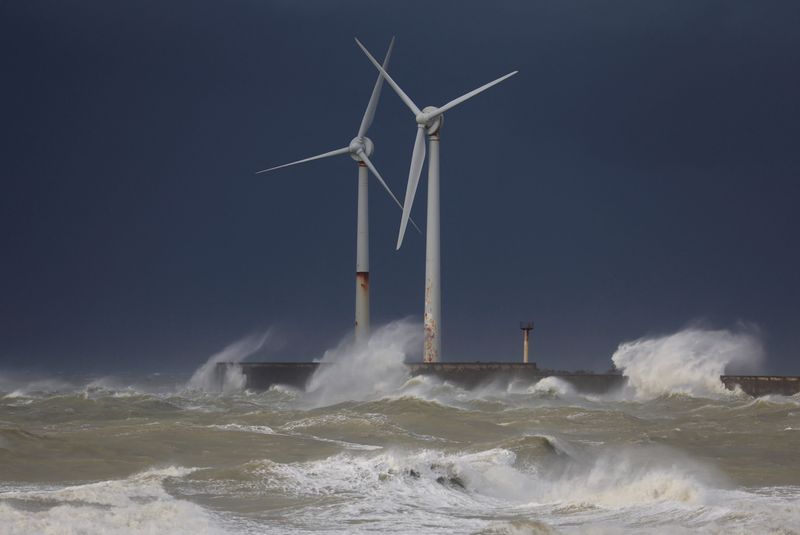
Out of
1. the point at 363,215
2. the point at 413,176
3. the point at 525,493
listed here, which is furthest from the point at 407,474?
the point at 363,215

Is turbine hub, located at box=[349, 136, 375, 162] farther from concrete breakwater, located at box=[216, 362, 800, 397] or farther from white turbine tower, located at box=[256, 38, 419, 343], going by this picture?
concrete breakwater, located at box=[216, 362, 800, 397]

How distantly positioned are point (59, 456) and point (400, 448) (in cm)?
637

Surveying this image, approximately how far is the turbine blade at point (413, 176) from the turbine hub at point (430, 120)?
0.31m

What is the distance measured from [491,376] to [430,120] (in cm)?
1330

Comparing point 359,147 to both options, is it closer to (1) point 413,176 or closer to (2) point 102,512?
(1) point 413,176

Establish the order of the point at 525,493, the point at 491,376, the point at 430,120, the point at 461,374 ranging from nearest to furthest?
the point at 525,493 → the point at 461,374 → the point at 491,376 → the point at 430,120

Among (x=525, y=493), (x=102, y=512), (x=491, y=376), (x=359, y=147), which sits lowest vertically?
(x=525, y=493)

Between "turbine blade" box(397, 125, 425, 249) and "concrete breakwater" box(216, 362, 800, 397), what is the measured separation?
20.3 ft

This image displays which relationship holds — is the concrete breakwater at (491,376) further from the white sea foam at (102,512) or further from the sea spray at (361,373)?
the white sea foam at (102,512)

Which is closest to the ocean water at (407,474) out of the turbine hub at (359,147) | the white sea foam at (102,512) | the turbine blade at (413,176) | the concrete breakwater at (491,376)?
the white sea foam at (102,512)

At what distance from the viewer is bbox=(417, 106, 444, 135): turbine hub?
185 feet

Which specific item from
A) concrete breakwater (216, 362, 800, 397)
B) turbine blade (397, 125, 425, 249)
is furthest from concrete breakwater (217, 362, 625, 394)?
turbine blade (397, 125, 425, 249)

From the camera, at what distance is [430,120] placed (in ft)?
186

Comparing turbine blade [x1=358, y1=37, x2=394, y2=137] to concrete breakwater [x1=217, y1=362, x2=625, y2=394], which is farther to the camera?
turbine blade [x1=358, y1=37, x2=394, y2=137]
